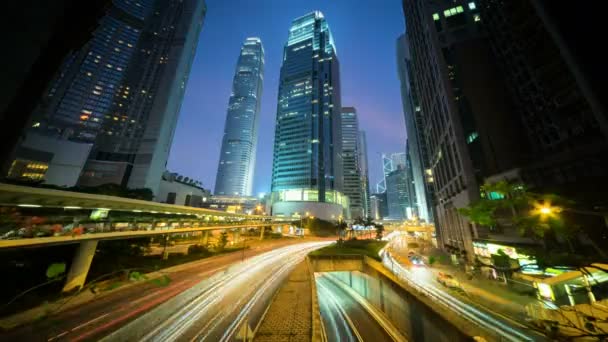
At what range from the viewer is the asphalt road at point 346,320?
62.2 feet

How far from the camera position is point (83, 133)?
64.9m

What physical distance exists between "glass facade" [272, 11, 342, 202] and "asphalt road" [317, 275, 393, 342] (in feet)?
212

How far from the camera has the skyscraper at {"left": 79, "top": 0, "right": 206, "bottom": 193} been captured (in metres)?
67.1

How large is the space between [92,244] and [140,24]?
9889 cm

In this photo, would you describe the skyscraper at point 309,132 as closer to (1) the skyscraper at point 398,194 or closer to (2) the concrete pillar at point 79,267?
(2) the concrete pillar at point 79,267

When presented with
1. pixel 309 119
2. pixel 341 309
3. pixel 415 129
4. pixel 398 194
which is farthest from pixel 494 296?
pixel 398 194

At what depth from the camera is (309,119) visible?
320 feet

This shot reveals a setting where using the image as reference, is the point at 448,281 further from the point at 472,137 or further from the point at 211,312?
the point at 211,312

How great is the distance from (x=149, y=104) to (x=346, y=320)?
95923 millimetres

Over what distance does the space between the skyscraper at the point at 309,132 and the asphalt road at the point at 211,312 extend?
216ft

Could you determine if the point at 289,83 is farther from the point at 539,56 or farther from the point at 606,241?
the point at 606,241

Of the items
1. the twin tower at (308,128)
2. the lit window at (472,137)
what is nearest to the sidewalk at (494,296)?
the lit window at (472,137)

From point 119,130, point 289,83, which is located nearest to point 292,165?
point 289,83

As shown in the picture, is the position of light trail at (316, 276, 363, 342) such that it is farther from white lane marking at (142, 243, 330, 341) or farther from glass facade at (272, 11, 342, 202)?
glass facade at (272, 11, 342, 202)
